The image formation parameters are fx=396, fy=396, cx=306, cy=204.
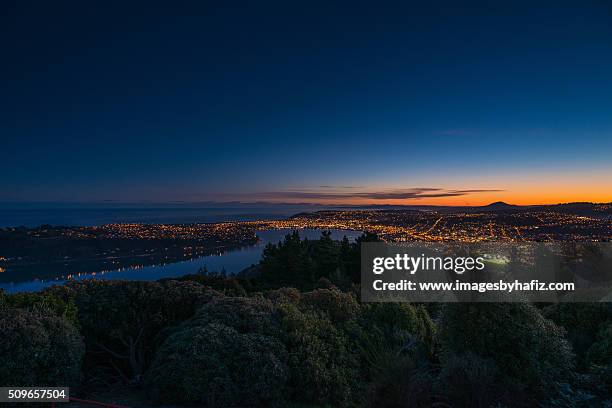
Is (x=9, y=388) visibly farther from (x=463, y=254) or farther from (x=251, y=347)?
(x=463, y=254)

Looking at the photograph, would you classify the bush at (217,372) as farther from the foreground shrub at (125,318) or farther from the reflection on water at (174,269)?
the reflection on water at (174,269)

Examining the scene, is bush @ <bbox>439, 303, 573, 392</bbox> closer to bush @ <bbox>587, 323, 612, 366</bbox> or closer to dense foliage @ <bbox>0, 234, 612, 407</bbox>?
dense foliage @ <bbox>0, 234, 612, 407</bbox>

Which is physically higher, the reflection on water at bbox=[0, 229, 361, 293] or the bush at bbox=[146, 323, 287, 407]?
the bush at bbox=[146, 323, 287, 407]

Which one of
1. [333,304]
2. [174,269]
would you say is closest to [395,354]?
[333,304]

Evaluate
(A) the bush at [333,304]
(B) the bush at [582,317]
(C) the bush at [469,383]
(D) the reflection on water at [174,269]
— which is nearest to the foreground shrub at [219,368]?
(C) the bush at [469,383]

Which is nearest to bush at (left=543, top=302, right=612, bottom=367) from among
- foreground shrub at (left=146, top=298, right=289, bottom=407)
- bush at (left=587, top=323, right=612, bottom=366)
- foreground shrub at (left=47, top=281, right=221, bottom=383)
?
bush at (left=587, top=323, right=612, bottom=366)

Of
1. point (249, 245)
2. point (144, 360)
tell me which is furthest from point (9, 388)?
point (249, 245)

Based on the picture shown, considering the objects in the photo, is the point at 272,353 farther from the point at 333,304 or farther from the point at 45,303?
the point at 45,303
